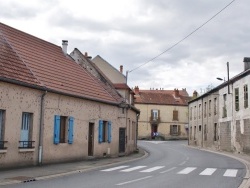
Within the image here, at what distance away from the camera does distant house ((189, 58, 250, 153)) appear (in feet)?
98.8

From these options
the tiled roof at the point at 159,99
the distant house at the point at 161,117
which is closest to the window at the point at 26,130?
the distant house at the point at 161,117

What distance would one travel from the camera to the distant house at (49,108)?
16734 millimetres

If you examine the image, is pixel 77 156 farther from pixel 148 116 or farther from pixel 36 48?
pixel 148 116

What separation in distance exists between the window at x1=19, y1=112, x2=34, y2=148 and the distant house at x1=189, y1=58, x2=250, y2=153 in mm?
17875

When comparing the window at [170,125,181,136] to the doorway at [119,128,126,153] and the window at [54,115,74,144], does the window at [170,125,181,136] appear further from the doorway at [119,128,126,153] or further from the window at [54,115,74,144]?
the window at [54,115,74,144]

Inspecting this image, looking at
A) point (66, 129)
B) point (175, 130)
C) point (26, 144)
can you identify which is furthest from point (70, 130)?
point (175, 130)

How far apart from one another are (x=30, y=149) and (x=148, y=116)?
176 ft

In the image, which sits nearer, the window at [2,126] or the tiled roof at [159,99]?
the window at [2,126]

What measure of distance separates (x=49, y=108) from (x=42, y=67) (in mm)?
3314

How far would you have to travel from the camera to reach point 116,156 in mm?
26719

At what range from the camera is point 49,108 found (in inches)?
757

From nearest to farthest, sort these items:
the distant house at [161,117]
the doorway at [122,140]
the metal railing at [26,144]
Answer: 1. the metal railing at [26,144]
2. the doorway at [122,140]
3. the distant house at [161,117]

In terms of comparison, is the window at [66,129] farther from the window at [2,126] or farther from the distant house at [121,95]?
the distant house at [121,95]

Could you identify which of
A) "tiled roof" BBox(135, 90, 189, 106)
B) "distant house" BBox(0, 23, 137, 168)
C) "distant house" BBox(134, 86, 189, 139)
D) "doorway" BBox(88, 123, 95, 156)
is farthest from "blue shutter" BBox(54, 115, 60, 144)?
"tiled roof" BBox(135, 90, 189, 106)
